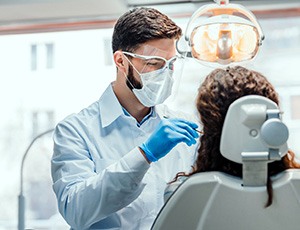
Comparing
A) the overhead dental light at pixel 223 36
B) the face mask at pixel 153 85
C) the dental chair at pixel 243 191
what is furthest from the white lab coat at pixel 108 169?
the dental chair at pixel 243 191

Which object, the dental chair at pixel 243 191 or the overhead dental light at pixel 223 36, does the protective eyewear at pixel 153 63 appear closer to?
the overhead dental light at pixel 223 36

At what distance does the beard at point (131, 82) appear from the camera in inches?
A: 84.6

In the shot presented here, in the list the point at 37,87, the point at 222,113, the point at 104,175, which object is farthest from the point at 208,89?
the point at 37,87

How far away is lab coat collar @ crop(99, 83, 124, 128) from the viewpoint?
7.07 feet

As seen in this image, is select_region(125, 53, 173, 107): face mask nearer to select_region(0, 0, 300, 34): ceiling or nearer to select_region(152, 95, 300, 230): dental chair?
select_region(152, 95, 300, 230): dental chair

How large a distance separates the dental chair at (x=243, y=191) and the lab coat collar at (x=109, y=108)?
34.1 inches

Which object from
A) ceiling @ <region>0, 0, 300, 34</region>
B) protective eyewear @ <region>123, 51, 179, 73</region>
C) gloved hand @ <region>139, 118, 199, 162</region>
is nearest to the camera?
gloved hand @ <region>139, 118, 199, 162</region>

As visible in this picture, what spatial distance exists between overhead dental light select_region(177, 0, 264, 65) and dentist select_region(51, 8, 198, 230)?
9 cm

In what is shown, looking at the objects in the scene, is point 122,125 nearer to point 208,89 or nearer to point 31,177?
point 208,89

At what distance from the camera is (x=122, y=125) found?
2.20m

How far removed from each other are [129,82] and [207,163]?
0.81 metres

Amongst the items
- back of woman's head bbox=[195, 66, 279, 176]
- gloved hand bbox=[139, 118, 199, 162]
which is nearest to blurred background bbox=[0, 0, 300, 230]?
gloved hand bbox=[139, 118, 199, 162]

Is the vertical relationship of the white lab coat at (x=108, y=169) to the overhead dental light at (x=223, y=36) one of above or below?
below

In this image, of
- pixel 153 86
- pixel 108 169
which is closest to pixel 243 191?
pixel 108 169
